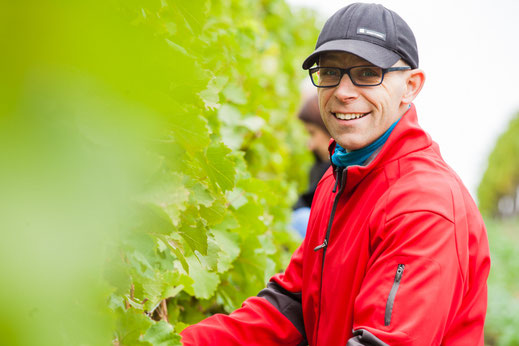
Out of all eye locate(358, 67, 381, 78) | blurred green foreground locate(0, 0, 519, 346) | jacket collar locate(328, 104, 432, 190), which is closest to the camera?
blurred green foreground locate(0, 0, 519, 346)

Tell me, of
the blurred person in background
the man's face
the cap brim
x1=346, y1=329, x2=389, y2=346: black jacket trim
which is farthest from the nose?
the blurred person in background

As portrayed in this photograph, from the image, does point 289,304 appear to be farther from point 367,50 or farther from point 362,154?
point 367,50

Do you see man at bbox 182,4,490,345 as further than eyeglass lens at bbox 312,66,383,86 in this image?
No

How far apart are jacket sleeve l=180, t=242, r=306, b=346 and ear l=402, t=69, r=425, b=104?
727mm

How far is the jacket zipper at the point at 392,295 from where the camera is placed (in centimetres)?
146

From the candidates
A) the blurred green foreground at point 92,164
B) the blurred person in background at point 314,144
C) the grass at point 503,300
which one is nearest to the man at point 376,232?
the blurred green foreground at point 92,164

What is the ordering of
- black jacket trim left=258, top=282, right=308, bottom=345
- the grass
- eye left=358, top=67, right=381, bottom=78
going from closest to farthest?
eye left=358, top=67, right=381, bottom=78
black jacket trim left=258, top=282, right=308, bottom=345
the grass

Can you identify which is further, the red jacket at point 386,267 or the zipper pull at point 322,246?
the zipper pull at point 322,246

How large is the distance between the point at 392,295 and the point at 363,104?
26.8 inches

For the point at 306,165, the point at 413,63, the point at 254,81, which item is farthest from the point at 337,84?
the point at 306,165

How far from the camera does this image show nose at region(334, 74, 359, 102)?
6.12ft

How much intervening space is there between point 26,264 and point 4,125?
0.18m

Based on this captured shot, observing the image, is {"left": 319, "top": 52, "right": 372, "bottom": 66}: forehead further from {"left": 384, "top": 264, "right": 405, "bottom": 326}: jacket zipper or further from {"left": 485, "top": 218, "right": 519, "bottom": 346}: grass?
{"left": 485, "top": 218, "right": 519, "bottom": 346}: grass

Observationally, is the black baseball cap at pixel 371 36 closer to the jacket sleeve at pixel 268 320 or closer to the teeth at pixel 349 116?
the teeth at pixel 349 116
